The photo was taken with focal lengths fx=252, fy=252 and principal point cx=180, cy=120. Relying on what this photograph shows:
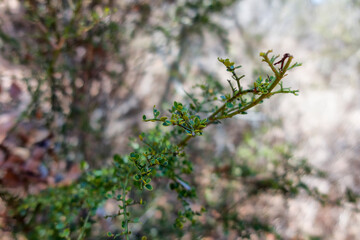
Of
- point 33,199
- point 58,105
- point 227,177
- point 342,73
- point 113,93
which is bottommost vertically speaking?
point 33,199

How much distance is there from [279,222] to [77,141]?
2549 mm

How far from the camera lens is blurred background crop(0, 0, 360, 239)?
5.31 feet

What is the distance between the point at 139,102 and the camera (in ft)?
9.88

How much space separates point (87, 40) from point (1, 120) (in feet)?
2.52

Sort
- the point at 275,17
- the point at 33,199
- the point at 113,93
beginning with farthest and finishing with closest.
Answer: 1. the point at 275,17
2. the point at 113,93
3. the point at 33,199

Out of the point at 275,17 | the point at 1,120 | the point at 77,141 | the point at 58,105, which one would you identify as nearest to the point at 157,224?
the point at 77,141

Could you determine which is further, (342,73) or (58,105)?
(342,73)

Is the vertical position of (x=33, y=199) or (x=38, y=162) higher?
(x=38, y=162)

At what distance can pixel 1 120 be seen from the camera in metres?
1.54

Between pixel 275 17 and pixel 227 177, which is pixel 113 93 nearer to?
pixel 227 177

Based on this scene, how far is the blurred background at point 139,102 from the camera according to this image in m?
1.62

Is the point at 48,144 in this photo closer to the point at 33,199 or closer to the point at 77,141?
the point at 77,141

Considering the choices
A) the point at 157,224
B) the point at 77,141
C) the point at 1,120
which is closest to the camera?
the point at 1,120

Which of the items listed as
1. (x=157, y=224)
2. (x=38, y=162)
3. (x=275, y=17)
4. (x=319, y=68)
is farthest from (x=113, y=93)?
(x=319, y=68)
